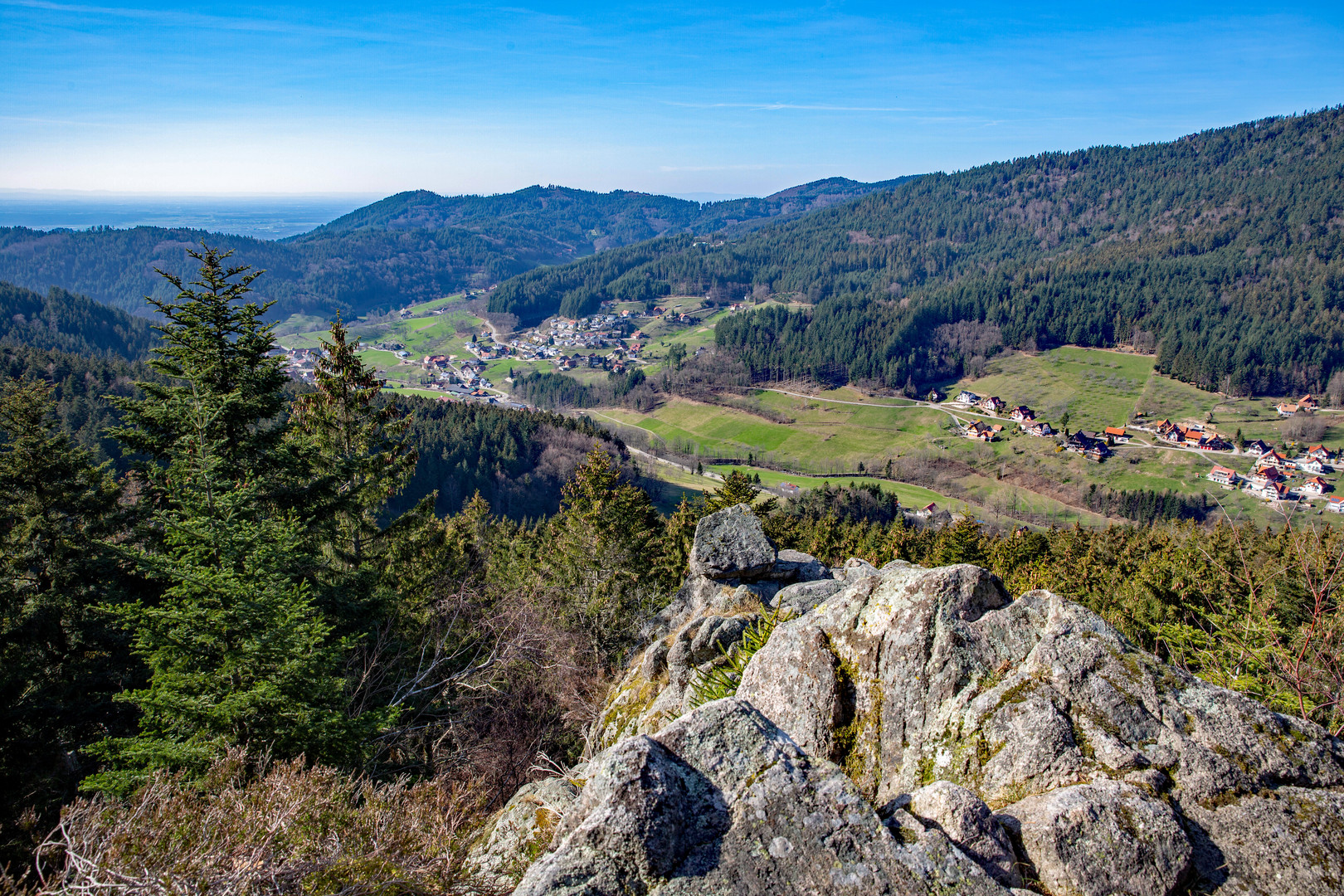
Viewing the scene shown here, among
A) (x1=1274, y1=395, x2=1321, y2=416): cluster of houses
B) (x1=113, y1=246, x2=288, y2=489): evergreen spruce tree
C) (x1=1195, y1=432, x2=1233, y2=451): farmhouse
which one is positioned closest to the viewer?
(x1=113, y1=246, x2=288, y2=489): evergreen spruce tree

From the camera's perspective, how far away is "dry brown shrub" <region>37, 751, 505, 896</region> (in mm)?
5711

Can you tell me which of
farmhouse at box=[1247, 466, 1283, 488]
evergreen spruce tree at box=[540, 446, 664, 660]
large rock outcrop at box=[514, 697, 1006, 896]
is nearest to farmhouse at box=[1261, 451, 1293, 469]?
farmhouse at box=[1247, 466, 1283, 488]

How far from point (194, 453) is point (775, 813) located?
18.1 metres

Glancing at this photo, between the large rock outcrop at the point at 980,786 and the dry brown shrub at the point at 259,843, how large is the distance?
1.68 meters

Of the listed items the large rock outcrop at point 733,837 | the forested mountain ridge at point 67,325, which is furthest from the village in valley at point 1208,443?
the forested mountain ridge at point 67,325

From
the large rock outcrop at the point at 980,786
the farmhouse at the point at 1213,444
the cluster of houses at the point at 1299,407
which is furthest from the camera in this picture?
the cluster of houses at the point at 1299,407

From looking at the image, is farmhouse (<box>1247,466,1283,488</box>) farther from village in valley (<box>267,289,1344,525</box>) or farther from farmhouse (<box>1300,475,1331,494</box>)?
farmhouse (<box>1300,475,1331,494</box>)

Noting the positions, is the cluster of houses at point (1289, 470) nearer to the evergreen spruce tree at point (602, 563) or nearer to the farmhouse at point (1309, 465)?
the farmhouse at point (1309, 465)

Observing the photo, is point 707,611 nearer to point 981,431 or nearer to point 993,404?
point 981,431

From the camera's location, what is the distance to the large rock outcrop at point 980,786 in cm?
478

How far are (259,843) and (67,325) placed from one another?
789ft

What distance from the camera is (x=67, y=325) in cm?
17512

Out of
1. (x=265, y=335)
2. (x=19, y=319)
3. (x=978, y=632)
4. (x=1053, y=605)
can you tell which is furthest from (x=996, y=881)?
(x=19, y=319)

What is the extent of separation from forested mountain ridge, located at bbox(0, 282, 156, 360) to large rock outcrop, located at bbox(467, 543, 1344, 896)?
210 m
